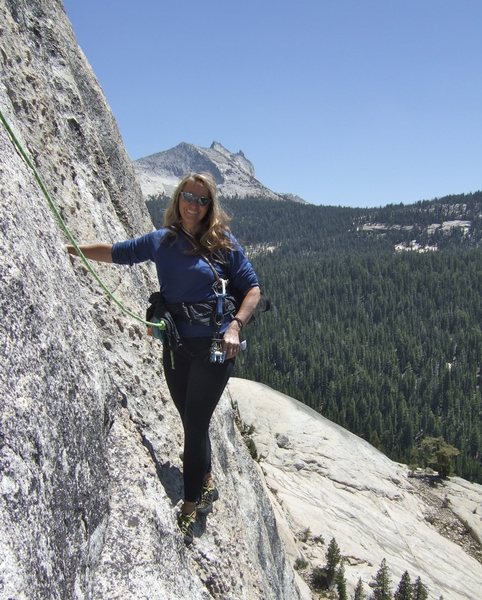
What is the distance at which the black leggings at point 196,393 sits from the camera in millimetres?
5512

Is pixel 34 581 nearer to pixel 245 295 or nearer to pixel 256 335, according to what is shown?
pixel 245 295

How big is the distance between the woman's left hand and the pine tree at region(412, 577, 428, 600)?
97.7ft

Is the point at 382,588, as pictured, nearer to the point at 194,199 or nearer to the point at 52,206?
the point at 194,199

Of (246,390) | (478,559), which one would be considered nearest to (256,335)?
(246,390)

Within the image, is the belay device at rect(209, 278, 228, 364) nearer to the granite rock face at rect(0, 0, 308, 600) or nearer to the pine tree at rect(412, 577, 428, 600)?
the granite rock face at rect(0, 0, 308, 600)

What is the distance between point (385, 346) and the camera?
134250mm

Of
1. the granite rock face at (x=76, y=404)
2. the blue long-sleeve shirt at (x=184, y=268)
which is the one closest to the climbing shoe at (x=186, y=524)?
the granite rock face at (x=76, y=404)

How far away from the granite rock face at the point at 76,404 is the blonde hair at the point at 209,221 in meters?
1.27

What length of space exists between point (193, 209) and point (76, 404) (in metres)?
2.44

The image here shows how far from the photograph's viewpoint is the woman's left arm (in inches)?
211

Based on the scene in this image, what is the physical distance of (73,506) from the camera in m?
3.93

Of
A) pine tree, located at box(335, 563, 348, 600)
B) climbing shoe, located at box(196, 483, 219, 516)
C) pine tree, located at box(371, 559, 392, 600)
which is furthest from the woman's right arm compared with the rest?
pine tree, located at box(371, 559, 392, 600)

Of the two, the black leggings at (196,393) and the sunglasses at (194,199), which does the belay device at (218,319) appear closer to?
the black leggings at (196,393)

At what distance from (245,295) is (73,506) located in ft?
9.31
